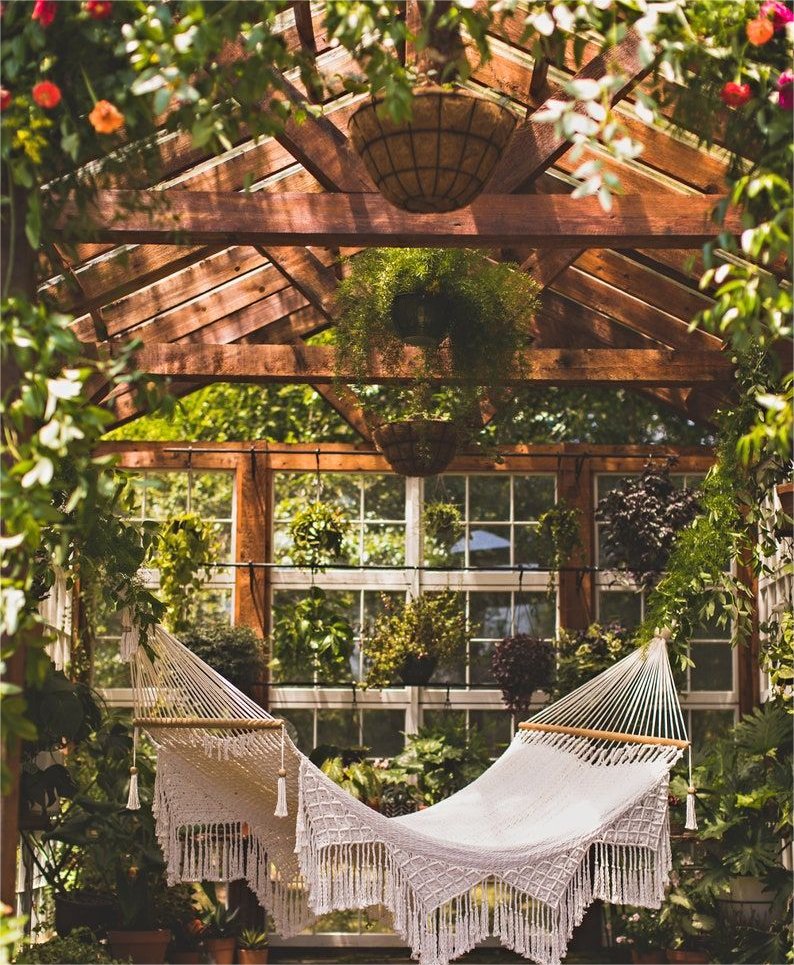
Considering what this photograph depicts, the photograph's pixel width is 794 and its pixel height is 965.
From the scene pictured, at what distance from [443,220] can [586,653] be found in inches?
118

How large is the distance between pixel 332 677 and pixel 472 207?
3.24 m

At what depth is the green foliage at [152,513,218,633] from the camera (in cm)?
607

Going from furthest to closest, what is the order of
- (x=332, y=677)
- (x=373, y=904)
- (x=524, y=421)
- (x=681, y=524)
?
(x=524, y=421), (x=332, y=677), (x=681, y=524), (x=373, y=904)

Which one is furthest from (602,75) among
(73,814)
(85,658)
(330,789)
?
(85,658)

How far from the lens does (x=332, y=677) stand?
6305mm

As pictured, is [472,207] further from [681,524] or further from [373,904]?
[681,524]

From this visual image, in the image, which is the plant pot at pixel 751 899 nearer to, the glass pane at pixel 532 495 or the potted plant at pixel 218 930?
the potted plant at pixel 218 930

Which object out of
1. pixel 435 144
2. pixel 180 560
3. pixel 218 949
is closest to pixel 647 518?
pixel 180 560

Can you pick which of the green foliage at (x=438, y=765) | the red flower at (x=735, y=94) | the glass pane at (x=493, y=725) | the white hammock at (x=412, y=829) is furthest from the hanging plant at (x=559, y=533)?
the red flower at (x=735, y=94)

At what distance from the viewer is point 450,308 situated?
14.7 feet

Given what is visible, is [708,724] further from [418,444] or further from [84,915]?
[84,915]

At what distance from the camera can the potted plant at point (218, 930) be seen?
5.55 meters

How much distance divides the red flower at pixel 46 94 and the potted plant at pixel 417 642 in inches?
158

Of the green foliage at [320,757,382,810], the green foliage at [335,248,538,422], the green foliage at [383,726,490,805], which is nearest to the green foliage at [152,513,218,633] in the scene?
the green foliage at [320,757,382,810]
